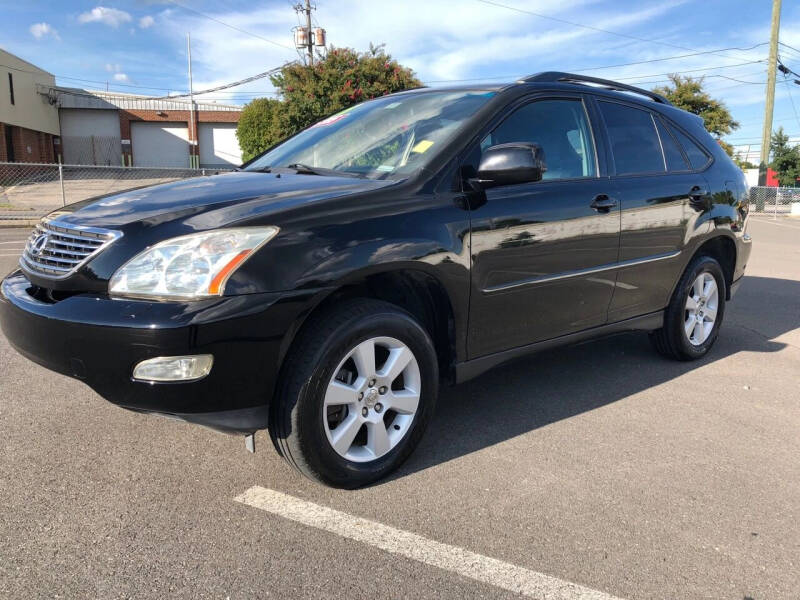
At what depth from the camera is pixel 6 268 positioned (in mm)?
7902

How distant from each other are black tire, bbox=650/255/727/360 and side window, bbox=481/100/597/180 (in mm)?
1303

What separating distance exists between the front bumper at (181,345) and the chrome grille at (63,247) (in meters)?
0.17

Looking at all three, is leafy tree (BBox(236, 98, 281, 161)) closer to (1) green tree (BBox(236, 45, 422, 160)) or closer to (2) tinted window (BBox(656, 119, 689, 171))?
(1) green tree (BBox(236, 45, 422, 160))

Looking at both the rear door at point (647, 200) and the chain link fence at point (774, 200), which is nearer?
the rear door at point (647, 200)

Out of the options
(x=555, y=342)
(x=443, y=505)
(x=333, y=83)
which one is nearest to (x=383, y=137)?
(x=555, y=342)

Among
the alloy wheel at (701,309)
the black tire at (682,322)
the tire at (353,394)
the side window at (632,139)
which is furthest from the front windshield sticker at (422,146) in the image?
the alloy wheel at (701,309)

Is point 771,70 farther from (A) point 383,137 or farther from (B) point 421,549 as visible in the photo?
(B) point 421,549

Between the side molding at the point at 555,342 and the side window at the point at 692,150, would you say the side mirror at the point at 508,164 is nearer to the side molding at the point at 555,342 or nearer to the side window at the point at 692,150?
the side molding at the point at 555,342

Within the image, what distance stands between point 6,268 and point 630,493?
779cm

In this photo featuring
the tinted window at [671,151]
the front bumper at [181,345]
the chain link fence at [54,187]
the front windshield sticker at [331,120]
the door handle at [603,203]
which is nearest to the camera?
the front bumper at [181,345]

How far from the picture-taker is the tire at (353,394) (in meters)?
2.53

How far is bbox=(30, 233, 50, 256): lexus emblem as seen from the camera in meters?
2.81

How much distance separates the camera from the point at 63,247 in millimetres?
2682

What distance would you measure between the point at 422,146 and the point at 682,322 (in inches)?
98.1
